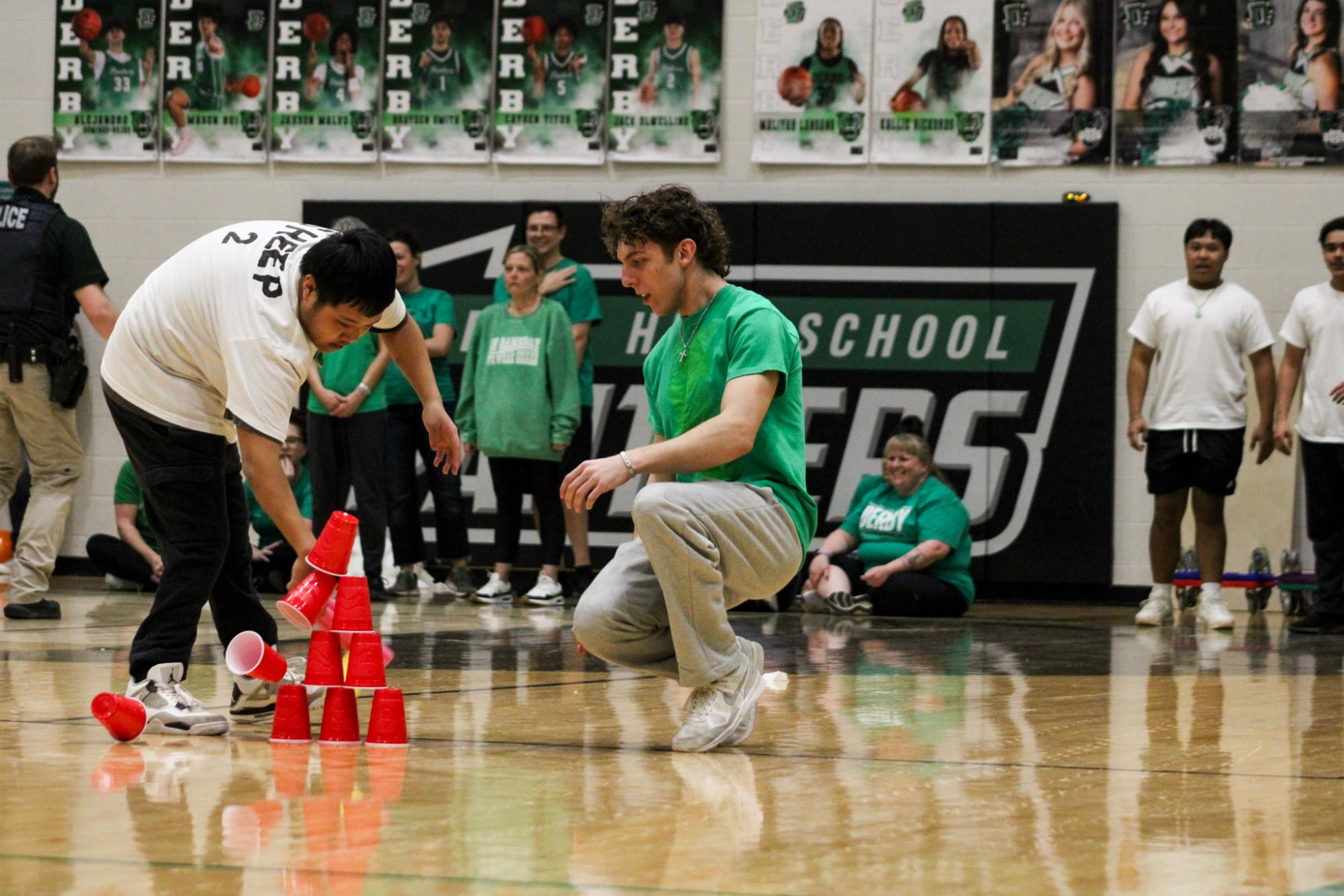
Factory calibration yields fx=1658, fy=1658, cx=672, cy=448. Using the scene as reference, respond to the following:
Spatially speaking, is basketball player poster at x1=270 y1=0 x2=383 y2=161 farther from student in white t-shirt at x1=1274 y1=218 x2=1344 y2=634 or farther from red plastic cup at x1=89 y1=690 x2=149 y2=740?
red plastic cup at x1=89 y1=690 x2=149 y2=740

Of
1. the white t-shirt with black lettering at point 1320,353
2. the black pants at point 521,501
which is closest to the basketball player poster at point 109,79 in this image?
the black pants at point 521,501

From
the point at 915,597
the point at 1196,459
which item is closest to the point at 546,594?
the point at 915,597

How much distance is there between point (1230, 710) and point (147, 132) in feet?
26.3

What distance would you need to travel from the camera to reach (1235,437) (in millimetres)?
7840

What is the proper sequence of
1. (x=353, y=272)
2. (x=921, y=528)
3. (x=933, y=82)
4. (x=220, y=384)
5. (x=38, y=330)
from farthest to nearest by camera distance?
(x=933, y=82) < (x=921, y=528) < (x=38, y=330) < (x=220, y=384) < (x=353, y=272)

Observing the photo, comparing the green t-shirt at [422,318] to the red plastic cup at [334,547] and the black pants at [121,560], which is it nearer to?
the black pants at [121,560]

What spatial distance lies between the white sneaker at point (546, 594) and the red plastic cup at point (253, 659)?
4.31 m

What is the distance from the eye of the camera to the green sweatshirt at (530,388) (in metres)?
8.06

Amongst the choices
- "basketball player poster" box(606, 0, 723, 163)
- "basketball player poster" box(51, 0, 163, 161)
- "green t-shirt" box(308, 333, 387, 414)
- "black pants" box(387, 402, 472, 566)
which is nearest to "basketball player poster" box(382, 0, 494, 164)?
"basketball player poster" box(606, 0, 723, 163)

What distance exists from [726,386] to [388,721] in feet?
3.29

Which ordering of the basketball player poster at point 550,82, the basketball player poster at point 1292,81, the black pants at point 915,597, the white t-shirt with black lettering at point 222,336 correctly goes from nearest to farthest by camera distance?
the white t-shirt with black lettering at point 222,336
the black pants at point 915,597
the basketball player poster at point 1292,81
the basketball player poster at point 550,82

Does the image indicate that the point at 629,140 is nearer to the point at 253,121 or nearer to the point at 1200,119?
the point at 253,121

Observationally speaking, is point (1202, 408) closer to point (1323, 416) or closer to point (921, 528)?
point (1323, 416)

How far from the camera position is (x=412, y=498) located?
8719mm
